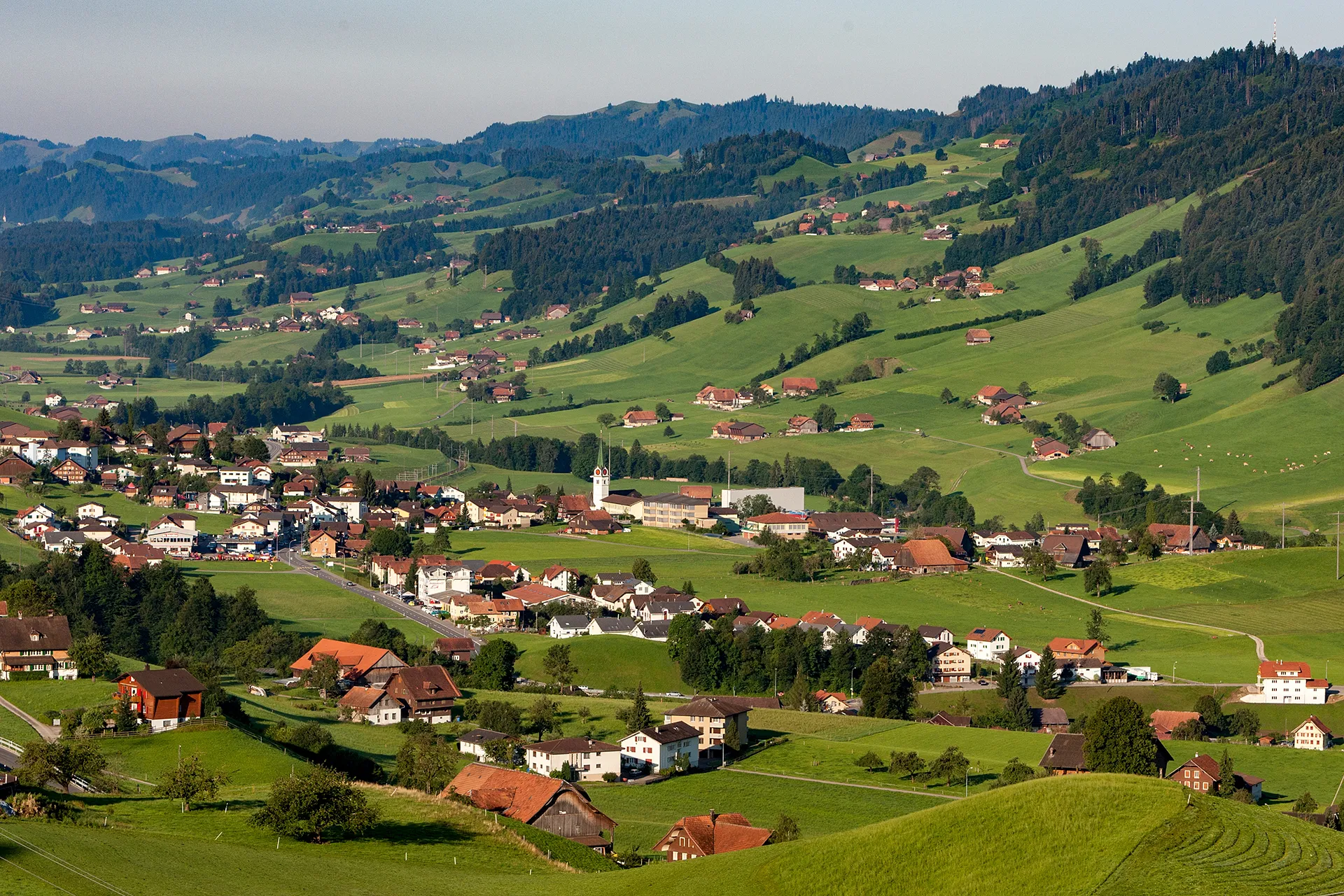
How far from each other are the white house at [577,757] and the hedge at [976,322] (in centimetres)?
12920

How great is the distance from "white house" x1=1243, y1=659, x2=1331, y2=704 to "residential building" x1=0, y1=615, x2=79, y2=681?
49.4 meters

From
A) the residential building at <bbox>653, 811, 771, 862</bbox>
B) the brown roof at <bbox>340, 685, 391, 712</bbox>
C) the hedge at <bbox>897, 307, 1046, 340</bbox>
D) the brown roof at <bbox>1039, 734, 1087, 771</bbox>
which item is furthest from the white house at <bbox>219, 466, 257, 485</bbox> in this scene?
the residential building at <bbox>653, 811, 771, 862</bbox>

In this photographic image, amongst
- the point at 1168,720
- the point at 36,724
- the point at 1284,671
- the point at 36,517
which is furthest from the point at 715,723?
the point at 36,517

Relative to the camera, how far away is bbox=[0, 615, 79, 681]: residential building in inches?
2447

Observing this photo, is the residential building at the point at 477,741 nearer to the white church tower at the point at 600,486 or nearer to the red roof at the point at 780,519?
the red roof at the point at 780,519

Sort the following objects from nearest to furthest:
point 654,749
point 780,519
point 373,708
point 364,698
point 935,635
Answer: point 654,749 → point 373,708 → point 364,698 → point 935,635 → point 780,519

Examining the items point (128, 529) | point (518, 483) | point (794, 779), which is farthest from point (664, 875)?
point (518, 483)

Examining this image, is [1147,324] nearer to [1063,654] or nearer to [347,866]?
[1063,654]

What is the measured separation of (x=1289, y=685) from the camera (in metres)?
74.3

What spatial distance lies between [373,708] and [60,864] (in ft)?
117

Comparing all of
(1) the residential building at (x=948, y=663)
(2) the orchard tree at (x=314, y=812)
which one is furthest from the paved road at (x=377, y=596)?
(2) the orchard tree at (x=314, y=812)

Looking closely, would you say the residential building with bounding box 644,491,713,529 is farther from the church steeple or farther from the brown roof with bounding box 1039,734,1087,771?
the brown roof with bounding box 1039,734,1087,771

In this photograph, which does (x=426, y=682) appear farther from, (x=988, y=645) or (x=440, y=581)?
(x=988, y=645)

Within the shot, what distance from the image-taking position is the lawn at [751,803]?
51.9 metres
